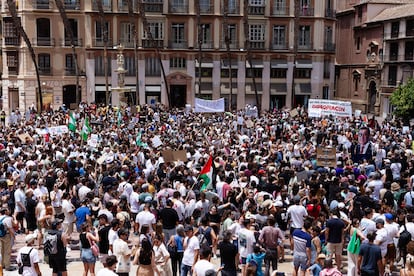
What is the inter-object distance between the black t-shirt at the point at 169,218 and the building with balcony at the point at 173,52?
134ft

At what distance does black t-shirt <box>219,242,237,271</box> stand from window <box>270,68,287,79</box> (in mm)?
47018

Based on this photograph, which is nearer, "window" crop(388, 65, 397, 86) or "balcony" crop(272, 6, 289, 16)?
"window" crop(388, 65, 397, 86)

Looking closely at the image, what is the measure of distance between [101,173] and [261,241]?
7.46 m


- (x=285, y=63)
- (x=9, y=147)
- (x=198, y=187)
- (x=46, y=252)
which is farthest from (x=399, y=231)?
(x=285, y=63)

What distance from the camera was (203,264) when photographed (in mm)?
9359

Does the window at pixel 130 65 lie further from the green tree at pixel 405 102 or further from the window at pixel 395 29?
the green tree at pixel 405 102

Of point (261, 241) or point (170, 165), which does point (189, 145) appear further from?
→ point (261, 241)

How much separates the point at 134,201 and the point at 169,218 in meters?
2.33

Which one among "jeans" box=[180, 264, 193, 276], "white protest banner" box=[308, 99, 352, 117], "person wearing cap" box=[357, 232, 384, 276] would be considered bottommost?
"jeans" box=[180, 264, 193, 276]

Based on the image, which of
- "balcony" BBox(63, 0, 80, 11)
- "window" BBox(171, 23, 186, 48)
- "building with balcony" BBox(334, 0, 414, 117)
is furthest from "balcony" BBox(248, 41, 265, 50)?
"balcony" BBox(63, 0, 80, 11)

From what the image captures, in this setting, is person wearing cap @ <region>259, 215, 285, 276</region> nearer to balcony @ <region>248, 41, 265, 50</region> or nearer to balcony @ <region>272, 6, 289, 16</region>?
balcony @ <region>248, 41, 265, 50</region>

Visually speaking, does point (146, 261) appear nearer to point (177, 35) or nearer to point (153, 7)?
point (177, 35)

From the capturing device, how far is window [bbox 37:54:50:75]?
5347cm

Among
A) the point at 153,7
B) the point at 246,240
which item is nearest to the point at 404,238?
the point at 246,240
